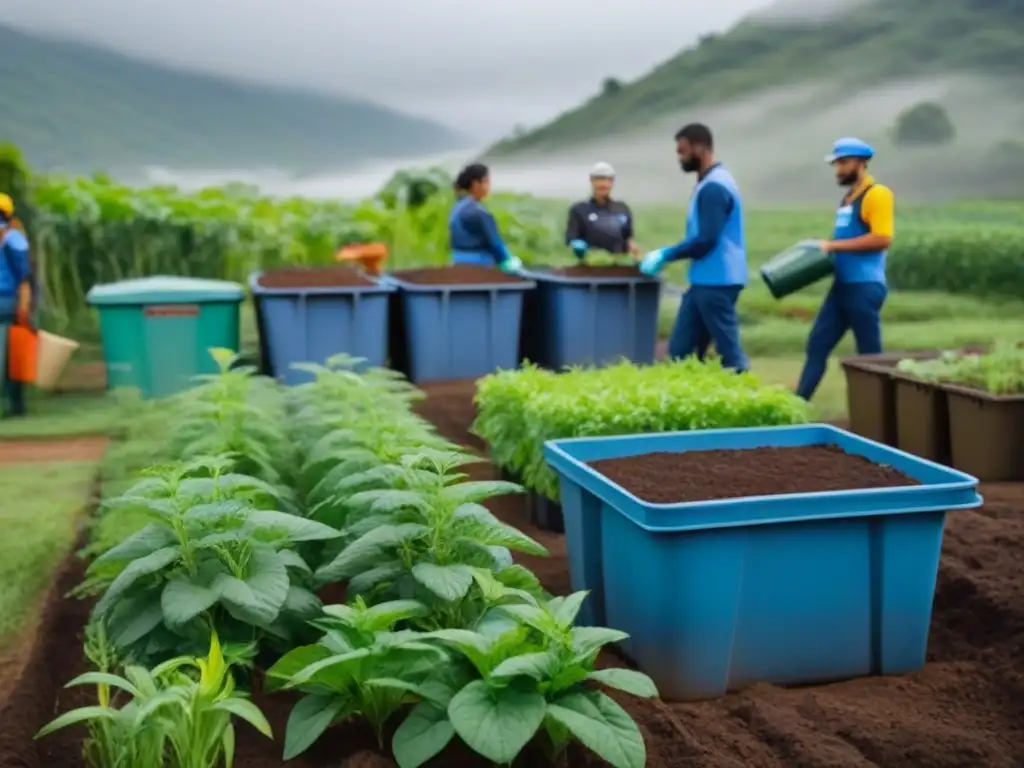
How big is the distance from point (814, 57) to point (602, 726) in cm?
1221

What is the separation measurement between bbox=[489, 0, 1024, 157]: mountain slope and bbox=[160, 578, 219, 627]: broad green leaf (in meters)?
10.8

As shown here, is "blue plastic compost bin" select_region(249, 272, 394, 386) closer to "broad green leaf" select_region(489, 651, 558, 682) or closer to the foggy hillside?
"broad green leaf" select_region(489, 651, 558, 682)

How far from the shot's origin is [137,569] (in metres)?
2.56

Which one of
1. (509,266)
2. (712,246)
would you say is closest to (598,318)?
(509,266)

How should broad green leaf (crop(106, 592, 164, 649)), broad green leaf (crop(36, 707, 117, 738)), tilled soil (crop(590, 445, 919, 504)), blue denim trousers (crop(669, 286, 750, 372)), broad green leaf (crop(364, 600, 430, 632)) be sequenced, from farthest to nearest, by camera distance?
blue denim trousers (crop(669, 286, 750, 372)), tilled soil (crop(590, 445, 919, 504)), broad green leaf (crop(106, 592, 164, 649)), broad green leaf (crop(364, 600, 430, 632)), broad green leaf (crop(36, 707, 117, 738))

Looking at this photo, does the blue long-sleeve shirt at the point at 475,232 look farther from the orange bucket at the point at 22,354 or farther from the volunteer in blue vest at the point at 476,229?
the orange bucket at the point at 22,354

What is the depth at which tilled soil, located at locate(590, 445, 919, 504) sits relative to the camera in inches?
122

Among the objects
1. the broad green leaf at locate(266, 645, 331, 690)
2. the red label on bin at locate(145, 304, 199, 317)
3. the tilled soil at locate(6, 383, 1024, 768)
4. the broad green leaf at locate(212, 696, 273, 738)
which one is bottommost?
the tilled soil at locate(6, 383, 1024, 768)

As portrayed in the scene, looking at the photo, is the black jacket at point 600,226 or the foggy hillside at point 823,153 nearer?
the black jacket at point 600,226

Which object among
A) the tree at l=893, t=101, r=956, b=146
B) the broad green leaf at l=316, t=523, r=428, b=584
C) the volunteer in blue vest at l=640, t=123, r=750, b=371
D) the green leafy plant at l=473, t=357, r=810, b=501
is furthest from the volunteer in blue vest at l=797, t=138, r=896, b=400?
the tree at l=893, t=101, r=956, b=146

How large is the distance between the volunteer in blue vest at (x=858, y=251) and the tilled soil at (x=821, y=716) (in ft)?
9.32

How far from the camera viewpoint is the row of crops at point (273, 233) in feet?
32.8

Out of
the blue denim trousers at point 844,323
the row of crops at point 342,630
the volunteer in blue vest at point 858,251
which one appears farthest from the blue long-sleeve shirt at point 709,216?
the row of crops at point 342,630

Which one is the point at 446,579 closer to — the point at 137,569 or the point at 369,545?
the point at 369,545
